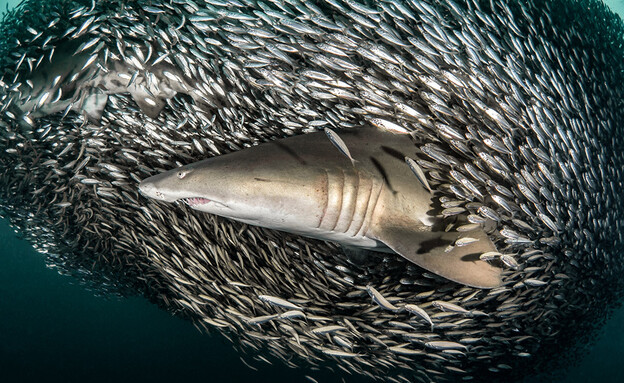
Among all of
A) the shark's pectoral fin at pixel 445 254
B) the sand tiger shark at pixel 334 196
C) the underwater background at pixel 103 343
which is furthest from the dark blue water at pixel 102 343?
the shark's pectoral fin at pixel 445 254

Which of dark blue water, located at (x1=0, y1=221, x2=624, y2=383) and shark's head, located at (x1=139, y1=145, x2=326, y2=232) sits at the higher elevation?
shark's head, located at (x1=139, y1=145, x2=326, y2=232)

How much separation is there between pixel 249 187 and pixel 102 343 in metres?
47.1

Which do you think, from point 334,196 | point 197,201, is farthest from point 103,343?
point 334,196

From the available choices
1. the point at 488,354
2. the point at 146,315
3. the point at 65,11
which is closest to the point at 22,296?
the point at 146,315

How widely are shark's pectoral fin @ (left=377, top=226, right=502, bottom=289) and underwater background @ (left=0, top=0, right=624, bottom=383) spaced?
12.5m

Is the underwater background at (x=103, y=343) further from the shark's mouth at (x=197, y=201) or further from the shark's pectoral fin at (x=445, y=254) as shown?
the shark's pectoral fin at (x=445, y=254)

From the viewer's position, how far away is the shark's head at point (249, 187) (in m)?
2.83

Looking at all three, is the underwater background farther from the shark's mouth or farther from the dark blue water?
the shark's mouth

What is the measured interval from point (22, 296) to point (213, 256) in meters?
64.0

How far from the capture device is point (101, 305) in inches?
2103

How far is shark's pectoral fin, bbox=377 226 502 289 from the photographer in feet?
9.94

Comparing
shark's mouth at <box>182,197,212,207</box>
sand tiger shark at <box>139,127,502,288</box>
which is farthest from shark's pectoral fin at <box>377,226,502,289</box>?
shark's mouth at <box>182,197,212,207</box>

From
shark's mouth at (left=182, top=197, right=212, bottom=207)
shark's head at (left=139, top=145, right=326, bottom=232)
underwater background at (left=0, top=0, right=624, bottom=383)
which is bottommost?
underwater background at (left=0, top=0, right=624, bottom=383)

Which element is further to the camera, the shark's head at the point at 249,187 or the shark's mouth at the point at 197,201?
the shark's mouth at the point at 197,201
